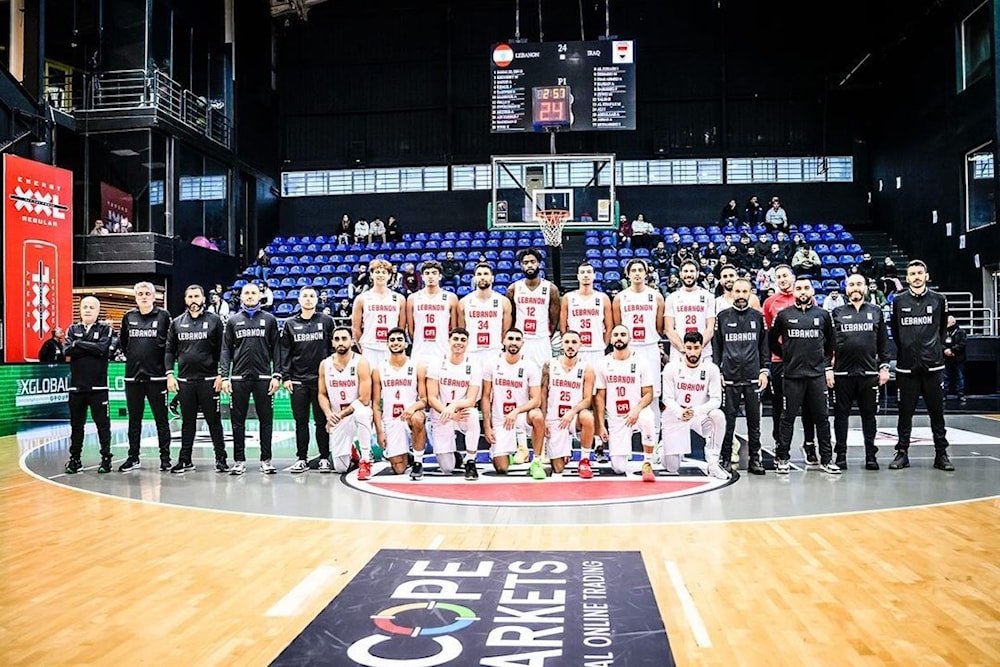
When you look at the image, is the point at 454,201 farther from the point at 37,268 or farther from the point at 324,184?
the point at 37,268

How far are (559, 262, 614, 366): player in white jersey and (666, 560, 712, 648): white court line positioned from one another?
419cm

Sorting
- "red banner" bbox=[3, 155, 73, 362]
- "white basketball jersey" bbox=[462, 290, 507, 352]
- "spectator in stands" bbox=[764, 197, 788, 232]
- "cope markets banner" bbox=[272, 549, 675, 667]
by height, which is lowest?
"cope markets banner" bbox=[272, 549, 675, 667]

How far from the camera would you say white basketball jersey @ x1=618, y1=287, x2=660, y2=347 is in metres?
8.53

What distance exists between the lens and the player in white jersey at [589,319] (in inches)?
340

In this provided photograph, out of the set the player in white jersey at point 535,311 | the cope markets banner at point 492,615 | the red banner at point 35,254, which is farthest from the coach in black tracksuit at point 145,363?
the red banner at point 35,254

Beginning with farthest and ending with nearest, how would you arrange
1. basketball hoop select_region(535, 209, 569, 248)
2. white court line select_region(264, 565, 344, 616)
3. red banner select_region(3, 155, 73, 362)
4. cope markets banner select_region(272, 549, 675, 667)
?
basketball hoop select_region(535, 209, 569, 248) < red banner select_region(3, 155, 73, 362) < white court line select_region(264, 565, 344, 616) < cope markets banner select_region(272, 549, 675, 667)

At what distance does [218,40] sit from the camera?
2223cm

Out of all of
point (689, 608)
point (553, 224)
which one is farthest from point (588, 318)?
point (553, 224)

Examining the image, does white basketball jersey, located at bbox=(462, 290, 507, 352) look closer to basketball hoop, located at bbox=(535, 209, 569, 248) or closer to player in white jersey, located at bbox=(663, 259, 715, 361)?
player in white jersey, located at bbox=(663, 259, 715, 361)

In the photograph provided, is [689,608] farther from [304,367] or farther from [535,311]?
[304,367]

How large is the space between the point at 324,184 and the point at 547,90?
10224 mm

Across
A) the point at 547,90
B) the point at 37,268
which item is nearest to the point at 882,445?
the point at 547,90

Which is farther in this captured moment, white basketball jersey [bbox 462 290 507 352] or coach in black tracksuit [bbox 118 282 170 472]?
white basketball jersey [bbox 462 290 507 352]

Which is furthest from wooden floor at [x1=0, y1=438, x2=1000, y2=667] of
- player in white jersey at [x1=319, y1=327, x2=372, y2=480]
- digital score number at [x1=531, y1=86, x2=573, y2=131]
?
digital score number at [x1=531, y1=86, x2=573, y2=131]
